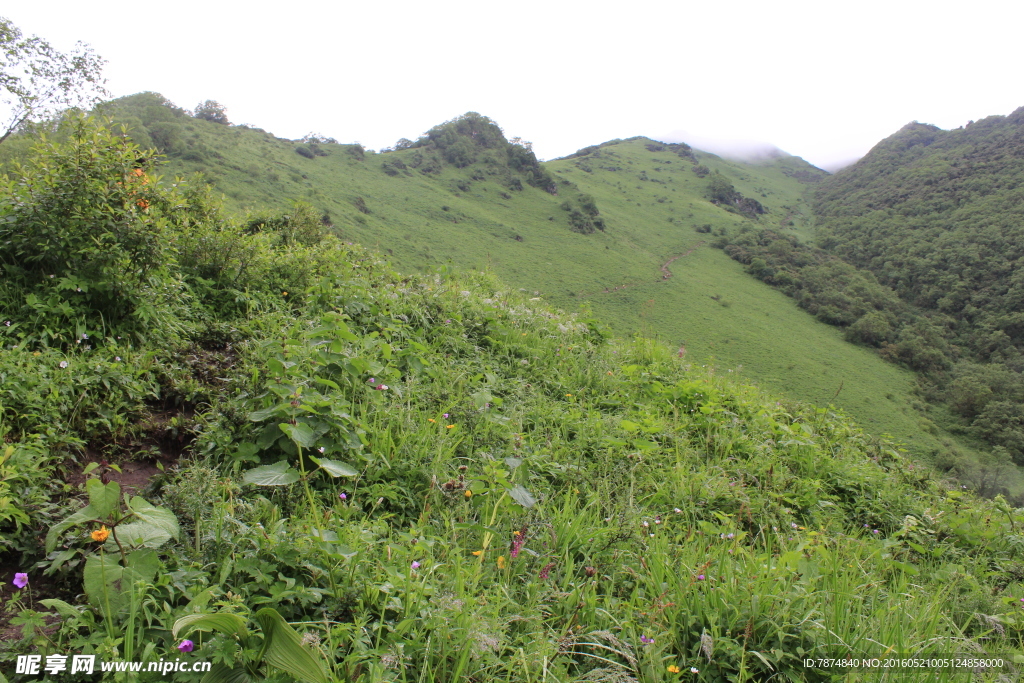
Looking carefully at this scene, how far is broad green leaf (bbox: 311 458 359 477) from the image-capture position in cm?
243

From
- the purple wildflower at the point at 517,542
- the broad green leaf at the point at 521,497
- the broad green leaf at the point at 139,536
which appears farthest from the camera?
the broad green leaf at the point at 521,497

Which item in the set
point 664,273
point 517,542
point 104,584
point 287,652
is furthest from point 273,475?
point 664,273

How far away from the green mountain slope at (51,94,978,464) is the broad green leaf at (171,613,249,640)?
Result: 22.9 metres

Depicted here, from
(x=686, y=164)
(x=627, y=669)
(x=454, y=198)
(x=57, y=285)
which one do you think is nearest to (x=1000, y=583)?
(x=627, y=669)

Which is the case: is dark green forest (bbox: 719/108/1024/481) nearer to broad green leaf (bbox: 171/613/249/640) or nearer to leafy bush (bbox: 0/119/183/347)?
broad green leaf (bbox: 171/613/249/640)

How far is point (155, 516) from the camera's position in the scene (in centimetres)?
186

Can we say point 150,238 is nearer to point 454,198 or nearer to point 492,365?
point 492,365

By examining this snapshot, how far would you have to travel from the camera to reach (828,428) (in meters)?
5.83

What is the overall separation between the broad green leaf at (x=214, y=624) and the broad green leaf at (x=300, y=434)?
1.06m

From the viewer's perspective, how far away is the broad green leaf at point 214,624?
1.42 meters

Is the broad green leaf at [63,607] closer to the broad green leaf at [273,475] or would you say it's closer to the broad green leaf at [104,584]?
the broad green leaf at [104,584]

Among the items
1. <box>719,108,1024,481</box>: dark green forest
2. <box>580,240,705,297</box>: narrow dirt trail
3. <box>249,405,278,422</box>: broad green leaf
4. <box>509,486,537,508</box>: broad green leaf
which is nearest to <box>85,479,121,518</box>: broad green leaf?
<box>249,405,278,422</box>: broad green leaf

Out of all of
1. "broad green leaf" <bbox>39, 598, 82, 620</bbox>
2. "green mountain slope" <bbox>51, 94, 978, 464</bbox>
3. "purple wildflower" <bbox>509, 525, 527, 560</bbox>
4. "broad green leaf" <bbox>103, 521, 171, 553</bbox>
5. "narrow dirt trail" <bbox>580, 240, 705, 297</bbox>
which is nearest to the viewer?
"broad green leaf" <bbox>39, 598, 82, 620</bbox>

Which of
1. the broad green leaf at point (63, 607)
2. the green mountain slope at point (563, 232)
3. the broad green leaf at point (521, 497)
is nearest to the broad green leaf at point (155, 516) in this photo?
the broad green leaf at point (63, 607)
